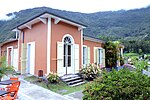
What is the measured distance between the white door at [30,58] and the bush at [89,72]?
3.75 metres

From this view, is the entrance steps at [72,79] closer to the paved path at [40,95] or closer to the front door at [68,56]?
the front door at [68,56]

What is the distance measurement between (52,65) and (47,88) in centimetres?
226

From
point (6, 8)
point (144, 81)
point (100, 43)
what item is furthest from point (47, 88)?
point (6, 8)

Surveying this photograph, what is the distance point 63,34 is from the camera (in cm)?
1314

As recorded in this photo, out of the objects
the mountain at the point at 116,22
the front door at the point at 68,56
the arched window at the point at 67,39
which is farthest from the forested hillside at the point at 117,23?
the front door at the point at 68,56

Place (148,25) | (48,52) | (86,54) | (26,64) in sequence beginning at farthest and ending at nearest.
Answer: (148,25) < (86,54) < (26,64) < (48,52)

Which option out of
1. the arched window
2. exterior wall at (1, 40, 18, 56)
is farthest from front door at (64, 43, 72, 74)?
exterior wall at (1, 40, 18, 56)

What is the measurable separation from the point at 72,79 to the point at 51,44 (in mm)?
2795

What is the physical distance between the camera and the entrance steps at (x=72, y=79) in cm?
1178

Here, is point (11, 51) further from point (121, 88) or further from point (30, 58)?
point (121, 88)

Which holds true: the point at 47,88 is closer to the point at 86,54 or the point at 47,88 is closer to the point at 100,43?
the point at 86,54

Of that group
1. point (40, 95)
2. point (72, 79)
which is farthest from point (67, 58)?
point (40, 95)

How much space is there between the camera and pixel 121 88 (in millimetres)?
4375

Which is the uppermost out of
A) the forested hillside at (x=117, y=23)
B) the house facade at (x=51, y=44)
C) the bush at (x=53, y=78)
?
the forested hillside at (x=117, y=23)
